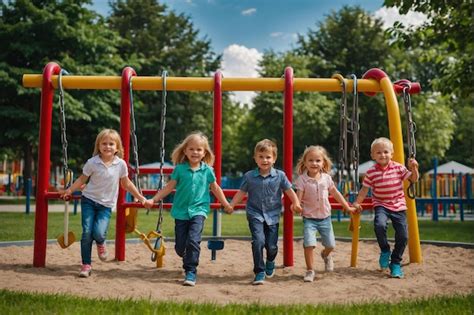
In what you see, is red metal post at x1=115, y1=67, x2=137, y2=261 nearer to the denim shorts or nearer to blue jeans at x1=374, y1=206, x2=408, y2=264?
the denim shorts

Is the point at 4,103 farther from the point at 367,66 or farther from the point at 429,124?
the point at 429,124

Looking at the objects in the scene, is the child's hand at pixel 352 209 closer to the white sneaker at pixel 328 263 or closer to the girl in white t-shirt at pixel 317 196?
the girl in white t-shirt at pixel 317 196

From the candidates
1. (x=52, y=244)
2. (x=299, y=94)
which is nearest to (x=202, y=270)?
(x=52, y=244)

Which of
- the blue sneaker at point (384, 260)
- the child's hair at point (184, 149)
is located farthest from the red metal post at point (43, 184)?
the blue sneaker at point (384, 260)

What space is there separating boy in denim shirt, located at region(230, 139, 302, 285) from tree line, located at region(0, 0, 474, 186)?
1161 centimetres

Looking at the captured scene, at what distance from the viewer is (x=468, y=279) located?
500 centimetres

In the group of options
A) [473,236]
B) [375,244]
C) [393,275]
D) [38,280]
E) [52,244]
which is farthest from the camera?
[473,236]

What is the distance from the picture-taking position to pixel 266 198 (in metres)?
5.17

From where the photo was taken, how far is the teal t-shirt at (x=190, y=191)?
5.03 m

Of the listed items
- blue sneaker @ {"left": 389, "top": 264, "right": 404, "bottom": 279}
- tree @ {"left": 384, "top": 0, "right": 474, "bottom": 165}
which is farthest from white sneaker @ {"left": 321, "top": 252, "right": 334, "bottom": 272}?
tree @ {"left": 384, "top": 0, "right": 474, "bottom": 165}

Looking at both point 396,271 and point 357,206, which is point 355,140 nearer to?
point 357,206

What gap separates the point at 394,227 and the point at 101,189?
2.90 m

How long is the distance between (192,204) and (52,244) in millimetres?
3384

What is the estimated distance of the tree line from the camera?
23.0m
